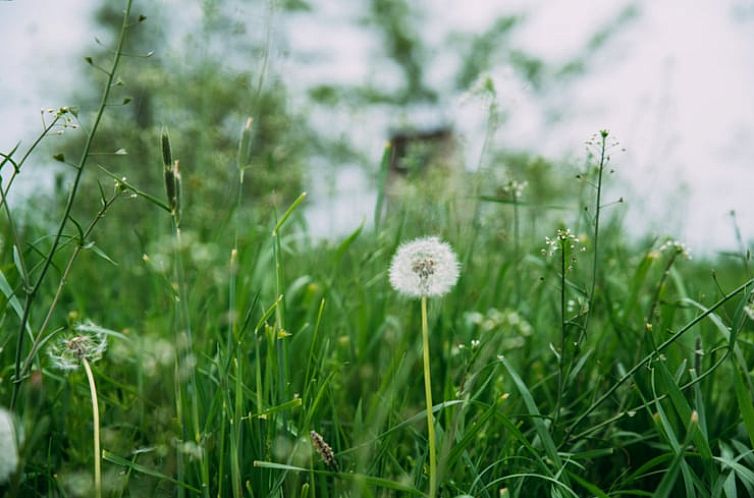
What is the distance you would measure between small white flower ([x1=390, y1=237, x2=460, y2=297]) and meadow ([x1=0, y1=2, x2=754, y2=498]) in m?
0.05

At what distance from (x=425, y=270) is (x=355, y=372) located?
61 cm

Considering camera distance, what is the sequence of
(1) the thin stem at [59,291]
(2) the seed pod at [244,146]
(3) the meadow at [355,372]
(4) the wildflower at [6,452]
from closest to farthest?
1. (4) the wildflower at [6,452]
2. (1) the thin stem at [59,291]
3. (3) the meadow at [355,372]
4. (2) the seed pod at [244,146]

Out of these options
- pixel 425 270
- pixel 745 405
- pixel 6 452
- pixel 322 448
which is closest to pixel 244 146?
pixel 425 270

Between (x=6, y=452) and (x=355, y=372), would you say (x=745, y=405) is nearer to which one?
(x=355, y=372)

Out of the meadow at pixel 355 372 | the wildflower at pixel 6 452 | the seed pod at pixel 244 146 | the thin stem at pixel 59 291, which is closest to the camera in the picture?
the wildflower at pixel 6 452

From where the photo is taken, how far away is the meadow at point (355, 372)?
960 millimetres

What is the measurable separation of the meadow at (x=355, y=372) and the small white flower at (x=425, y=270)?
0.05m

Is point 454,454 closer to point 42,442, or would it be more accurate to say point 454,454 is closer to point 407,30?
point 42,442

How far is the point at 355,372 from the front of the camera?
158cm

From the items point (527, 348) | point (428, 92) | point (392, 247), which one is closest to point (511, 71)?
point (392, 247)

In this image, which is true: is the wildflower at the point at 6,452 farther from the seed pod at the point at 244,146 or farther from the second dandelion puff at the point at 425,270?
the seed pod at the point at 244,146

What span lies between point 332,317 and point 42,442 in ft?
2.35

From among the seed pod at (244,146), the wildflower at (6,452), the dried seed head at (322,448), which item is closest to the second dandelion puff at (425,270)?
the dried seed head at (322,448)

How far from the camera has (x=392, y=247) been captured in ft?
6.07
